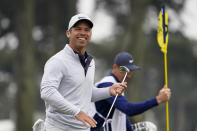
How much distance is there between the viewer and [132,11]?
1962cm

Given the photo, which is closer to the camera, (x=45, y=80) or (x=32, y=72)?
(x=45, y=80)

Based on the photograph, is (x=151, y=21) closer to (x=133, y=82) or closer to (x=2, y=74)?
(x=133, y=82)

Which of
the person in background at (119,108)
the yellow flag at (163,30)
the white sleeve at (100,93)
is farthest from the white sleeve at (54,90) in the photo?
the yellow flag at (163,30)

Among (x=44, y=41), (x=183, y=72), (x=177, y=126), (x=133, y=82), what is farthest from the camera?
(x=177, y=126)

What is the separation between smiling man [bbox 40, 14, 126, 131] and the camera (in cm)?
502

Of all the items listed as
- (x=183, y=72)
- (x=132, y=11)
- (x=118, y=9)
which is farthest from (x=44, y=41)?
(x=183, y=72)

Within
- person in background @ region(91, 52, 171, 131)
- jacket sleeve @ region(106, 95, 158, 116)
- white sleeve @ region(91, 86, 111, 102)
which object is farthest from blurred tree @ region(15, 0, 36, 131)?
white sleeve @ region(91, 86, 111, 102)

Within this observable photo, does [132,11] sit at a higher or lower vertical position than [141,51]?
higher

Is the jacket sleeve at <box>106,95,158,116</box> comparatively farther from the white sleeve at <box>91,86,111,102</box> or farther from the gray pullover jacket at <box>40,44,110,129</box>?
the gray pullover jacket at <box>40,44,110,129</box>

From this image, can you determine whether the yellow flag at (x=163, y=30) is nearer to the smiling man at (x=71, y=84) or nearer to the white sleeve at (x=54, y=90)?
the smiling man at (x=71, y=84)

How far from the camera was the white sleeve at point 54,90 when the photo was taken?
5.00 meters

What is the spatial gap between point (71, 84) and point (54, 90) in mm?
243

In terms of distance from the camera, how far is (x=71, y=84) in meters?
5.21

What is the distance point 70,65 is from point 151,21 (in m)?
16.9
